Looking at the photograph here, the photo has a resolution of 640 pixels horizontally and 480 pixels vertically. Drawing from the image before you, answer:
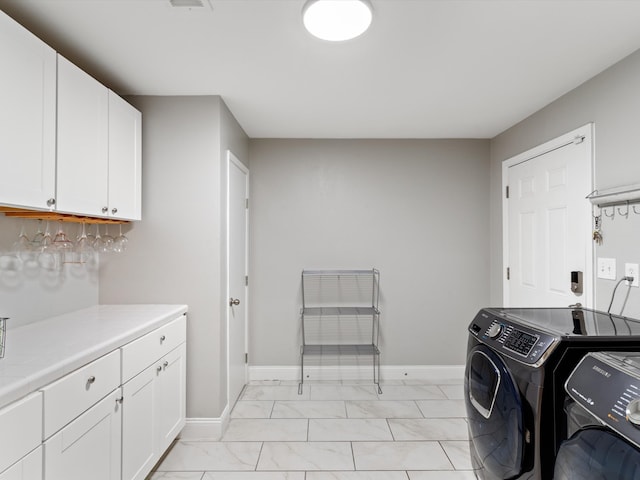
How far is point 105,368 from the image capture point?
5.10 ft

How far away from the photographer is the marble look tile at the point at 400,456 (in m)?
2.15

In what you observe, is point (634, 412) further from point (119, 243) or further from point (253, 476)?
point (119, 243)

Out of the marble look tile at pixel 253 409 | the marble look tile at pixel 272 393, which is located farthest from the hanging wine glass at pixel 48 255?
the marble look tile at pixel 272 393

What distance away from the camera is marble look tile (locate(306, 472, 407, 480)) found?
6.69ft

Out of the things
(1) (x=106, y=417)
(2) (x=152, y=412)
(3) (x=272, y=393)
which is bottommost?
(3) (x=272, y=393)

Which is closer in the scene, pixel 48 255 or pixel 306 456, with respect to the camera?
pixel 48 255

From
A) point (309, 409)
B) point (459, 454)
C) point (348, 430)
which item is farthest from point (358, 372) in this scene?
point (459, 454)

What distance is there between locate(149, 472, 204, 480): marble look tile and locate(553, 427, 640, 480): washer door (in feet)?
5.93

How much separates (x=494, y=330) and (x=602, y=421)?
0.62 m

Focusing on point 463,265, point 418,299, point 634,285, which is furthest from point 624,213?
point 418,299

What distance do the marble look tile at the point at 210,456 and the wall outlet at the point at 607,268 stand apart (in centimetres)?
232

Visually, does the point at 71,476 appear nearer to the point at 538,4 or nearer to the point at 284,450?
the point at 284,450

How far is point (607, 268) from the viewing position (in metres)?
2.06

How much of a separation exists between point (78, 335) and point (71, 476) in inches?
23.1
